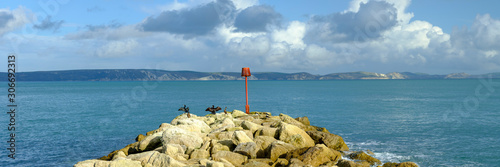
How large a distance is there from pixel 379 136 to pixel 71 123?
35.6m

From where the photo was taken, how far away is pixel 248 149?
21.0 meters

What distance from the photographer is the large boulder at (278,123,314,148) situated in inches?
953

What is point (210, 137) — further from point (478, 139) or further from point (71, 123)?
point (71, 123)

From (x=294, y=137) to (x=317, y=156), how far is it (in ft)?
13.2

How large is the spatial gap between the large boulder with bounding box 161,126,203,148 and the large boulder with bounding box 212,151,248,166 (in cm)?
276

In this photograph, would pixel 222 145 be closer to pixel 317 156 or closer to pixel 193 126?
pixel 317 156

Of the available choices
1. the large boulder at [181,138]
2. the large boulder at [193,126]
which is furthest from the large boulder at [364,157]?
the large boulder at [193,126]

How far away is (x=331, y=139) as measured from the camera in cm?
2667

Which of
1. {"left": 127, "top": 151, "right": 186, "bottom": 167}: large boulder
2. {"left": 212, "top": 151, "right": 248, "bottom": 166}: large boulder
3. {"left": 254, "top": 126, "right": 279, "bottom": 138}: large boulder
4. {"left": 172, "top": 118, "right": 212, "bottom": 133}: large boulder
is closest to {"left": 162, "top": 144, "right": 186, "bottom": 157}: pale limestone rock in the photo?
{"left": 127, "top": 151, "right": 186, "bottom": 167}: large boulder

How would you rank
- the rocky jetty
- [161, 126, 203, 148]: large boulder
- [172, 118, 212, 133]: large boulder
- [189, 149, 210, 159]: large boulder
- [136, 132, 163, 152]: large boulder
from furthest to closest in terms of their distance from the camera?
[172, 118, 212, 133]: large boulder < [136, 132, 163, 152]: large boulder < [161, 126, 203, 148]: large boulder < [189, 149, 210, 159]: large boulder < the rocky jetty

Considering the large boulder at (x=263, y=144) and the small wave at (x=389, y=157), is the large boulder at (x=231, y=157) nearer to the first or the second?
the large boulder at (x=263, y=144)

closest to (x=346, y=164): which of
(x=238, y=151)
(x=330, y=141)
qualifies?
(x=238, y=151)

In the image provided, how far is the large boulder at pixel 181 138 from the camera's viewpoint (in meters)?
22.6

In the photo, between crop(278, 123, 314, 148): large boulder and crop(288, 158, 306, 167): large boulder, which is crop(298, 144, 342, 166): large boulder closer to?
crop(288, 158, 306, 167): large boulder
